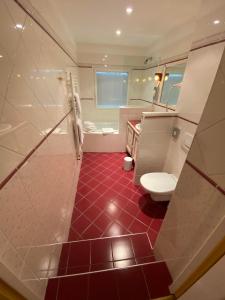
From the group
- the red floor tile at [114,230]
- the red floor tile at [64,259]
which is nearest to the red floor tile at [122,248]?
the red floor tile at [114,230]

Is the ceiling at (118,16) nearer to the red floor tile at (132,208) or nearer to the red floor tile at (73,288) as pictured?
the red floor tile at (73,288)

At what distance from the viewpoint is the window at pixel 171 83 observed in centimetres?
211

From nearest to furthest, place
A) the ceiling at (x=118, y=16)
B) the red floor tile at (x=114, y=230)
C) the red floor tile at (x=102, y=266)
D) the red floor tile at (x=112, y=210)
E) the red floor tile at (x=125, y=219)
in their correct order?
the red floor tile at (x=102, y=266) → the ceiling at (x=118, y=16) → the red floor tile at (x=114, y=230) → the red floor tile at (x=125, y=219) → the red floor tile at (x=112, y=210)

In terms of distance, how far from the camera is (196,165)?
0.75 meters

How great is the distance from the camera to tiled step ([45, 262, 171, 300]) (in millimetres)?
1025

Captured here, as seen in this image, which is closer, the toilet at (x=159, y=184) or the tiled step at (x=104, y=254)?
the tiled step at (x=104, y=254)

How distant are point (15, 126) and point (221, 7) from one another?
6.23 ft

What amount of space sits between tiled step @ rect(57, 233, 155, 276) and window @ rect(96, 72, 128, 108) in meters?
3.34

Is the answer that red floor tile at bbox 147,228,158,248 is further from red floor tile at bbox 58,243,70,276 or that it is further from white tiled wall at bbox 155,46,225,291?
red floor tile at bbox 58,243,70,276

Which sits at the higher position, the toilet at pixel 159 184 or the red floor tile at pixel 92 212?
the toilet at pixel 159 184

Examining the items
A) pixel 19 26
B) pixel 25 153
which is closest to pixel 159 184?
pixel 25 153

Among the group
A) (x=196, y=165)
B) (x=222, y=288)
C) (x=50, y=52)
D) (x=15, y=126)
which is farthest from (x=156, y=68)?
(x=222, y=288)

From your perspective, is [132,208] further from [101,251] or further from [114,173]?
[114,173]

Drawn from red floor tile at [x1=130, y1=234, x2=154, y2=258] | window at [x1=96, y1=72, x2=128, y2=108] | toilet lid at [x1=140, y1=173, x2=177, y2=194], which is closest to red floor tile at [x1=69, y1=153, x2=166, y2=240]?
red floor tile at [x1=130, y1=234, x2=154, y2=258]
